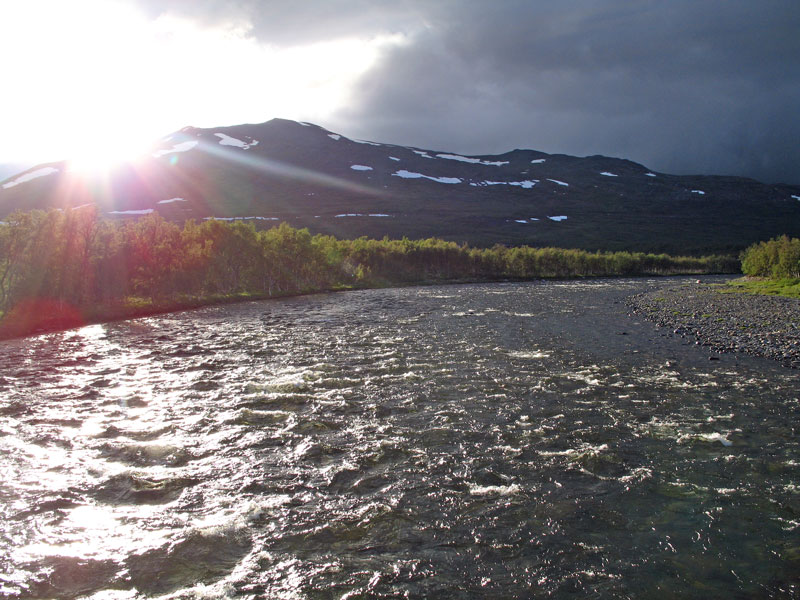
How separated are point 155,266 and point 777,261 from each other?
104241 millimetres

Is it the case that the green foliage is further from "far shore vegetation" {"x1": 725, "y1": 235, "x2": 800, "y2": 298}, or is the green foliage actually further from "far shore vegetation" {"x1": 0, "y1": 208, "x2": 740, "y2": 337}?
"far shore vegetation" {"x1": 0, "y1": 208, "x2": 740, "y2": 337}

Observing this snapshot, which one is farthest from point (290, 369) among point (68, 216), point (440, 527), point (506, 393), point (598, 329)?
point (68, 216)

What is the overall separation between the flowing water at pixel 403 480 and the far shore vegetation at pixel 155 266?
2955cm

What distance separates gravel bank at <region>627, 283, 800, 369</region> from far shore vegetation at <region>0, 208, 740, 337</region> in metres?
46.8

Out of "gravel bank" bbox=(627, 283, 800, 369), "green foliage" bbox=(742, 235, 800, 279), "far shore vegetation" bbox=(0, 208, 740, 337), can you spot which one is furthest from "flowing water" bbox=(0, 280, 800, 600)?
"green foliage" bbox=(742, 235, 800, 279)

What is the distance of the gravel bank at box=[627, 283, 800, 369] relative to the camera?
88.0ft

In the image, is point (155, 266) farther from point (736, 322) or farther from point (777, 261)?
point (777, 261)

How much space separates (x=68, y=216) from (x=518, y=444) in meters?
54.8

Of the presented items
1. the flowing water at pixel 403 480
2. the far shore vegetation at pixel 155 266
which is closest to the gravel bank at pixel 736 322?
the flowing water at pixel 403 480

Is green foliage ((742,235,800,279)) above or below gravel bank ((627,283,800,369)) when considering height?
above

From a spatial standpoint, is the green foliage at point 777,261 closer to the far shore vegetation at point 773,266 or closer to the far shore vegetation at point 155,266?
the far shore vegetation at point 773,266

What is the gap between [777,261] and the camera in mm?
94562

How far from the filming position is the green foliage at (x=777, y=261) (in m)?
87.4

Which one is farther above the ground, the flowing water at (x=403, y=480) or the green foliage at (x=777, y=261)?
the green foliage at (x=777, y=261)
